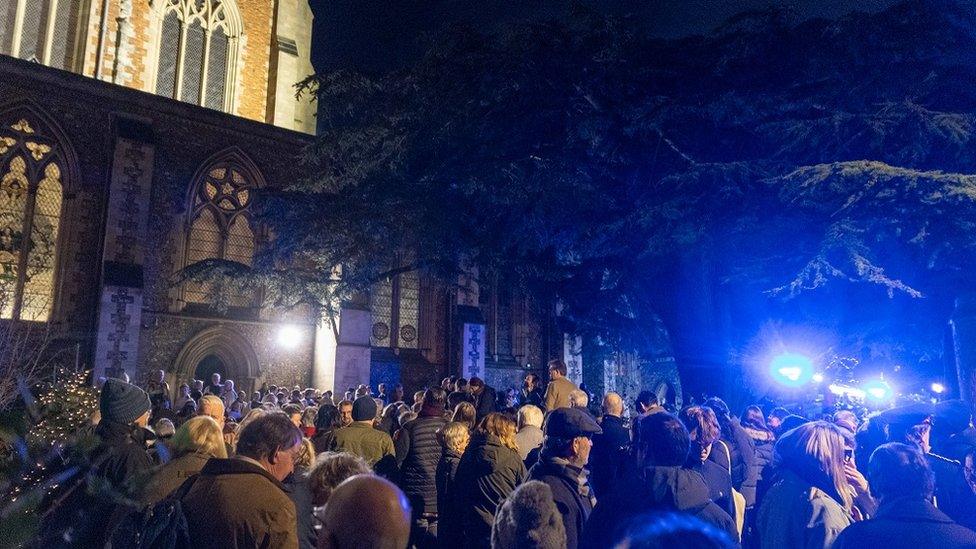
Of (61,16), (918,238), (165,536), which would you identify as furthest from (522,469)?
(61,16)

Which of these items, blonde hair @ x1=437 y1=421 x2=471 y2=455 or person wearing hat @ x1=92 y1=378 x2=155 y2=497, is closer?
person wearing hat @ x1=92 y1=378 x2=155 y2=497

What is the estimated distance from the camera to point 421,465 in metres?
5.65

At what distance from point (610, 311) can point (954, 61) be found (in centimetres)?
691

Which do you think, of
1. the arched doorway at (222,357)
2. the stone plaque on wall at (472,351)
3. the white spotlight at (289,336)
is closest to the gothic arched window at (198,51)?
the white spotlight at (289,336)

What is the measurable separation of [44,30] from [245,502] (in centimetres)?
2056

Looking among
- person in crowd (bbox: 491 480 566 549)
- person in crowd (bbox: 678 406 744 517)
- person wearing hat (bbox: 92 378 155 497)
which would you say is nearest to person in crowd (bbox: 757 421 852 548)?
person in crowd (bbox: 678 406 744 517)

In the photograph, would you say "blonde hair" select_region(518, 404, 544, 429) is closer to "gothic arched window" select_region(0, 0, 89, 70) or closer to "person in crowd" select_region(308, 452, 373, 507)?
"person in crowd" select_region(308, 452, 373, 507)

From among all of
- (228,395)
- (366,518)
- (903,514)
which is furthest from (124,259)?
(903,514)

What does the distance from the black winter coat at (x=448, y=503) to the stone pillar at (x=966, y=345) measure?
7815 millimetres

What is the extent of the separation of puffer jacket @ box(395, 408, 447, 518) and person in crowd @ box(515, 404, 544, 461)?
Answer: 67cm

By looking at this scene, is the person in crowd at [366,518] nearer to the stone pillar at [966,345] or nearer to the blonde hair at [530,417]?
the blonde hair at [530,417]

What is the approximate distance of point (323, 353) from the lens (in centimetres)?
1894

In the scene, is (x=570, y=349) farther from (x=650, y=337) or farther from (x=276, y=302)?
(x=276, y=302)

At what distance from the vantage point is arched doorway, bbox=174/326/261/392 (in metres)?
17.3
